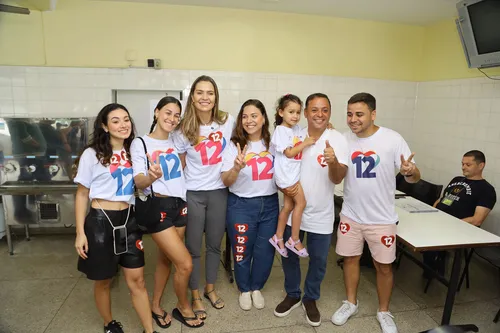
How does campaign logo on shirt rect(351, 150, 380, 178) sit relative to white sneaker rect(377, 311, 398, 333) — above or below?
above

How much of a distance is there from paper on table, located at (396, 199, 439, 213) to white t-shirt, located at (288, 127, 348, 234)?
100cm

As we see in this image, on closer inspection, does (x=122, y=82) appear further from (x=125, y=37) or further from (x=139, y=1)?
(x=139, y=1)

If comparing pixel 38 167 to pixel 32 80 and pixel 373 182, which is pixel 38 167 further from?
pixel 373 182

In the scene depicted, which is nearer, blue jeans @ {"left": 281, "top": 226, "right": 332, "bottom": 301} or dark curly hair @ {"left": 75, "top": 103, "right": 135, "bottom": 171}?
dark curly hair @ {"left": 75, "top": 103, "right": 135, "bottom": 171}

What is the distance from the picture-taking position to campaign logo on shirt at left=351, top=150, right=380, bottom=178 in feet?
7.35

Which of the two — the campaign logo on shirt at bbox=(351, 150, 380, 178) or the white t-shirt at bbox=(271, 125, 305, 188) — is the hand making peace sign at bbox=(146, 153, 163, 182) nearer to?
the white t-shirt at bbox=(271, 125, 305, 188)

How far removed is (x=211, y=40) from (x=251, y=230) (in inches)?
106

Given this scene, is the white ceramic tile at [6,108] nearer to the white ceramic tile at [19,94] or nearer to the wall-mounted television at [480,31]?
the white ceramic tile at [19,94]

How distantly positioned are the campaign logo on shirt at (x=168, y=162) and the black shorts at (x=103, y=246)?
1.15 feet

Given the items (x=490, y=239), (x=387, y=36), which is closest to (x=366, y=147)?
(x=490, y=239)

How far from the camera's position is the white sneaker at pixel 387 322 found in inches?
93.7

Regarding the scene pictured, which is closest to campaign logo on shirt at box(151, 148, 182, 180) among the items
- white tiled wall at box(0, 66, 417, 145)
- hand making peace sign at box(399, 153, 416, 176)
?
hand making peace sign at box(399, 153, 416, 176)

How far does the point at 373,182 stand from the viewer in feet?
7.42

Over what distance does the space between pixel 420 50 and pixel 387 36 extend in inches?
21.5
